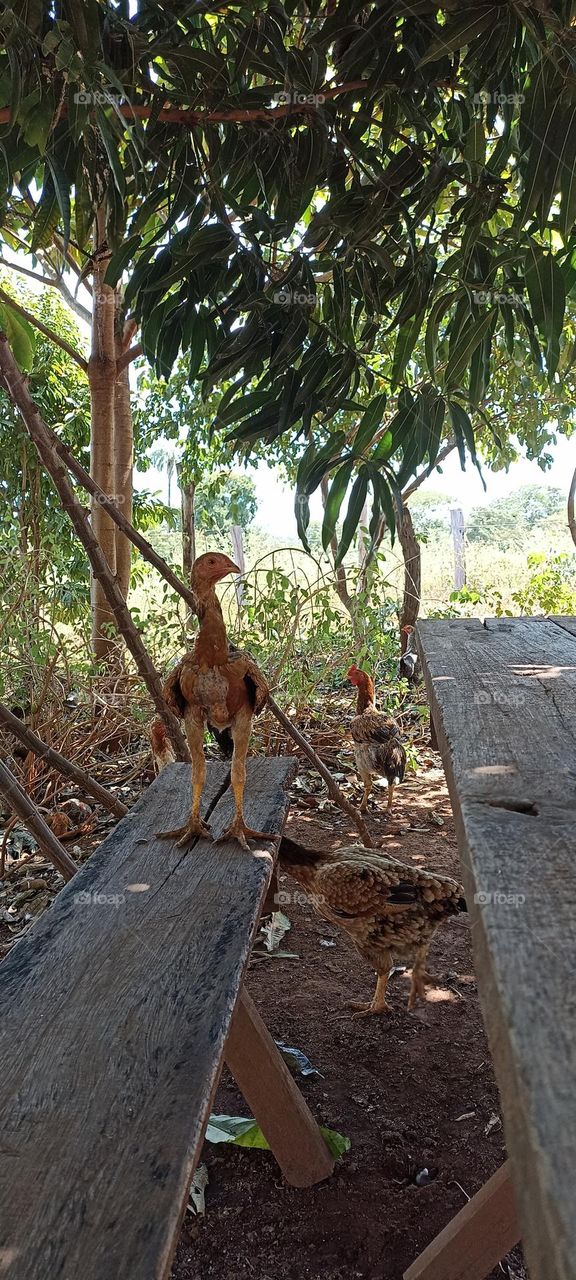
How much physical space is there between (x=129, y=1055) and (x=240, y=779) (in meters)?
0.67

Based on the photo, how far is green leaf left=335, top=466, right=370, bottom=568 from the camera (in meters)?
1.90

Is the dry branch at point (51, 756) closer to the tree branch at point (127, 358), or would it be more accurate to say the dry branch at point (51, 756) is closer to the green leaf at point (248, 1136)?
the green leaf at point (248, 1136)

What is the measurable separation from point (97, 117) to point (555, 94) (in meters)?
0.84

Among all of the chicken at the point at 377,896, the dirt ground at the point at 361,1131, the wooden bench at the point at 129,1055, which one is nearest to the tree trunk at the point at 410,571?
the dirt ground at the point at 361,1131

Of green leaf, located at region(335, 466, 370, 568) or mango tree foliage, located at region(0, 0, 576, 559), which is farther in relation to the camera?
green leaf, located at region(335, 466, 370, 568)

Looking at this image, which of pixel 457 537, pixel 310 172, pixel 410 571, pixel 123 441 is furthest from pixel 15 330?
pixel 457 537

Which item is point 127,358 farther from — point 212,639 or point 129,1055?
point 129,1055

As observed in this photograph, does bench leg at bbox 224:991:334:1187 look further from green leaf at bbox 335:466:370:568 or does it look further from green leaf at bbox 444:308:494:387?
green leaf at bbox 444:308:494:387

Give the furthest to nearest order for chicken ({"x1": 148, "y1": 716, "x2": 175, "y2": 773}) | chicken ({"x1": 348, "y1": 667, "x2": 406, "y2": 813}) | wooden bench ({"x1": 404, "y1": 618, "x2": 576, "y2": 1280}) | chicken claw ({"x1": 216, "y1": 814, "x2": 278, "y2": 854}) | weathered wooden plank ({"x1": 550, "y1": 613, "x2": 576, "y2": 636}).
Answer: chicken ({"x1": 348, "y1": 667, "x2": 406, "y2": 813})
chicken ({"x1": 148, "y1": 716, "x2": 175, "y2": 773})
weathered wooden plank ({"x1": 550, "y1": 613, "x2": 576, "y2": 636})
chicken claw ({"x1": 216, "y1": 814, "x2": 278, "y2": 854})
wooden bench ({"x1": 404, "y1": 618, "x2": 576, "y2": 1280})

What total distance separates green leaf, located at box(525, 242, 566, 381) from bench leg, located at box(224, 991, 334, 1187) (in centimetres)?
157

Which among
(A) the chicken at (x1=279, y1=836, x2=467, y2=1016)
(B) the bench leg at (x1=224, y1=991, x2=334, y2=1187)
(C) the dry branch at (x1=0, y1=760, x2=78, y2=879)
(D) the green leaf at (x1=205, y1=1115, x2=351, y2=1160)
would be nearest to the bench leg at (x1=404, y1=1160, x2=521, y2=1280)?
(B) the bench leg at (x1=224, y1=991, x2=334, y2=1187)

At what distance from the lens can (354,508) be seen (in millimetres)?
1919

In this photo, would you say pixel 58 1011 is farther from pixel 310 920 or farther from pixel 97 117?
pixel 310 920

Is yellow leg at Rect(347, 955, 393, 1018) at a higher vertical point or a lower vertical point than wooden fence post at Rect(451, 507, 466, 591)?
lower
